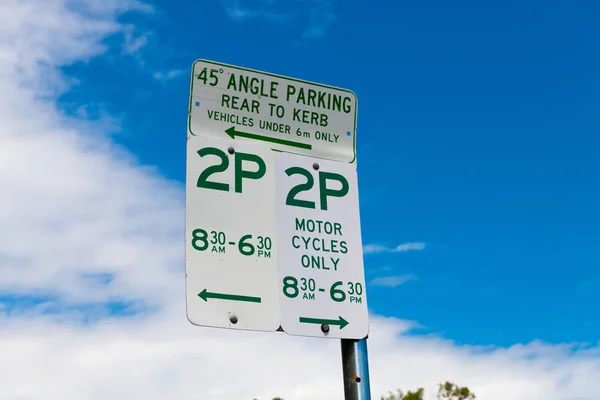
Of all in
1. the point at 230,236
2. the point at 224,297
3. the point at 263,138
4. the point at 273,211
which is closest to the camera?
the point at 224,297

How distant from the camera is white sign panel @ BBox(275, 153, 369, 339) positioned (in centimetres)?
361

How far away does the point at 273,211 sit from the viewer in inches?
146

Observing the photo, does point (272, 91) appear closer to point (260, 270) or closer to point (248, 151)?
point (248, 151)

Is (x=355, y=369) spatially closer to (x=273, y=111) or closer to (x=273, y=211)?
(x=273, y=211)

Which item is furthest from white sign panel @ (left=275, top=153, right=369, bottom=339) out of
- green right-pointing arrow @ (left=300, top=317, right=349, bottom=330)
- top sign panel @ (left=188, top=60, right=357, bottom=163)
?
top sign panel @ (left=188, top=60, right=357, bottom=163)

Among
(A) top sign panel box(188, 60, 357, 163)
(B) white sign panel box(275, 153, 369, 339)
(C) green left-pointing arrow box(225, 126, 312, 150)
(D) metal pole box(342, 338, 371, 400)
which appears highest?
(A) top sign panel box(188, 60, 357, 163)

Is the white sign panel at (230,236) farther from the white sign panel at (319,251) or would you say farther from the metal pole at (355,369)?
the metal pole at (355,369)

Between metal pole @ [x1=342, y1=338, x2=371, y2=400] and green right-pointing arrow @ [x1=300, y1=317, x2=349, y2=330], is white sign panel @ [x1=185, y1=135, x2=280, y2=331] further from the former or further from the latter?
metal pole @ [x1=342, y1=338, x2=371, y2=400]

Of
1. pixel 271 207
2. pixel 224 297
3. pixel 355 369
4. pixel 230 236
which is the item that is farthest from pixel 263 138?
pixel 355 369

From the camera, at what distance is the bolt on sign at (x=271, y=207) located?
3.49 metres

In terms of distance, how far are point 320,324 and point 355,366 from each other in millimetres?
259

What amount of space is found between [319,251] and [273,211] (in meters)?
0.30

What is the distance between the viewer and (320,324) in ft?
11.9

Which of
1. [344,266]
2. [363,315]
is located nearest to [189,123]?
[344,266]
